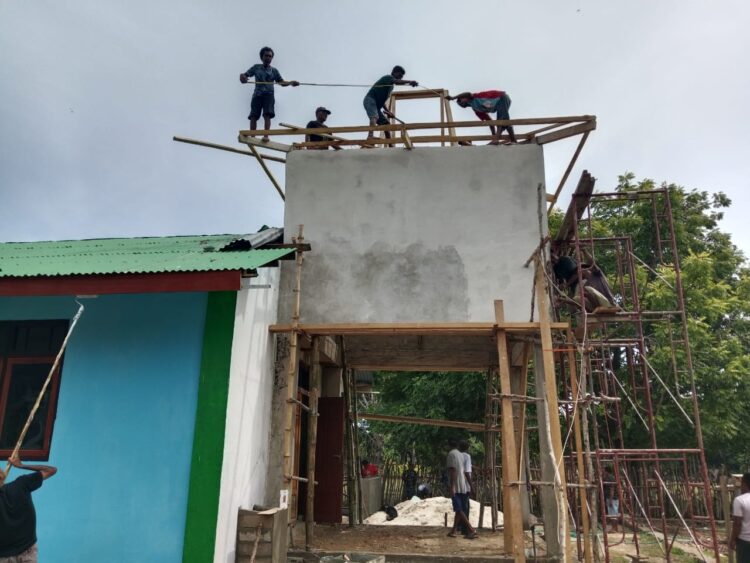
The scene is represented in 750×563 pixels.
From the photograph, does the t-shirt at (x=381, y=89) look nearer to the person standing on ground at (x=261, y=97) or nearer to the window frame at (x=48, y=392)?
the person standing on ground at (x=261, y=97)

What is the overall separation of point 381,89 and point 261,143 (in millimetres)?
2251

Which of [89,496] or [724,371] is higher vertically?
[724,371]

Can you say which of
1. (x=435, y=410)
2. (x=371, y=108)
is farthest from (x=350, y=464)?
(x=435, y=410)

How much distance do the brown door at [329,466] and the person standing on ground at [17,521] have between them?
20.8 feet

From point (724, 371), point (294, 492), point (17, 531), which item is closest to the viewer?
point (17, 531)

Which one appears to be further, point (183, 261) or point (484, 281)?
point (484, 281)

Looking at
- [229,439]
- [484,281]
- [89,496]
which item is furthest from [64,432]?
[484,281]

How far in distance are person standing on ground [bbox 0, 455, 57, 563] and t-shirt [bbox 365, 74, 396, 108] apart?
733cm

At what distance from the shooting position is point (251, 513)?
687 centimetres

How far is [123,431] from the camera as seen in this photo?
6.66 meters

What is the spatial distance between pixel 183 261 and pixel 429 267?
3.48m

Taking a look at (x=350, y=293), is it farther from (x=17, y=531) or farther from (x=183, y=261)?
(x=17, y=531)

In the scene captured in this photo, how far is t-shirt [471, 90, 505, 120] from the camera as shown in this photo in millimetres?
9430

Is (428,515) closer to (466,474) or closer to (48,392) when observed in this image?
(466,474)
